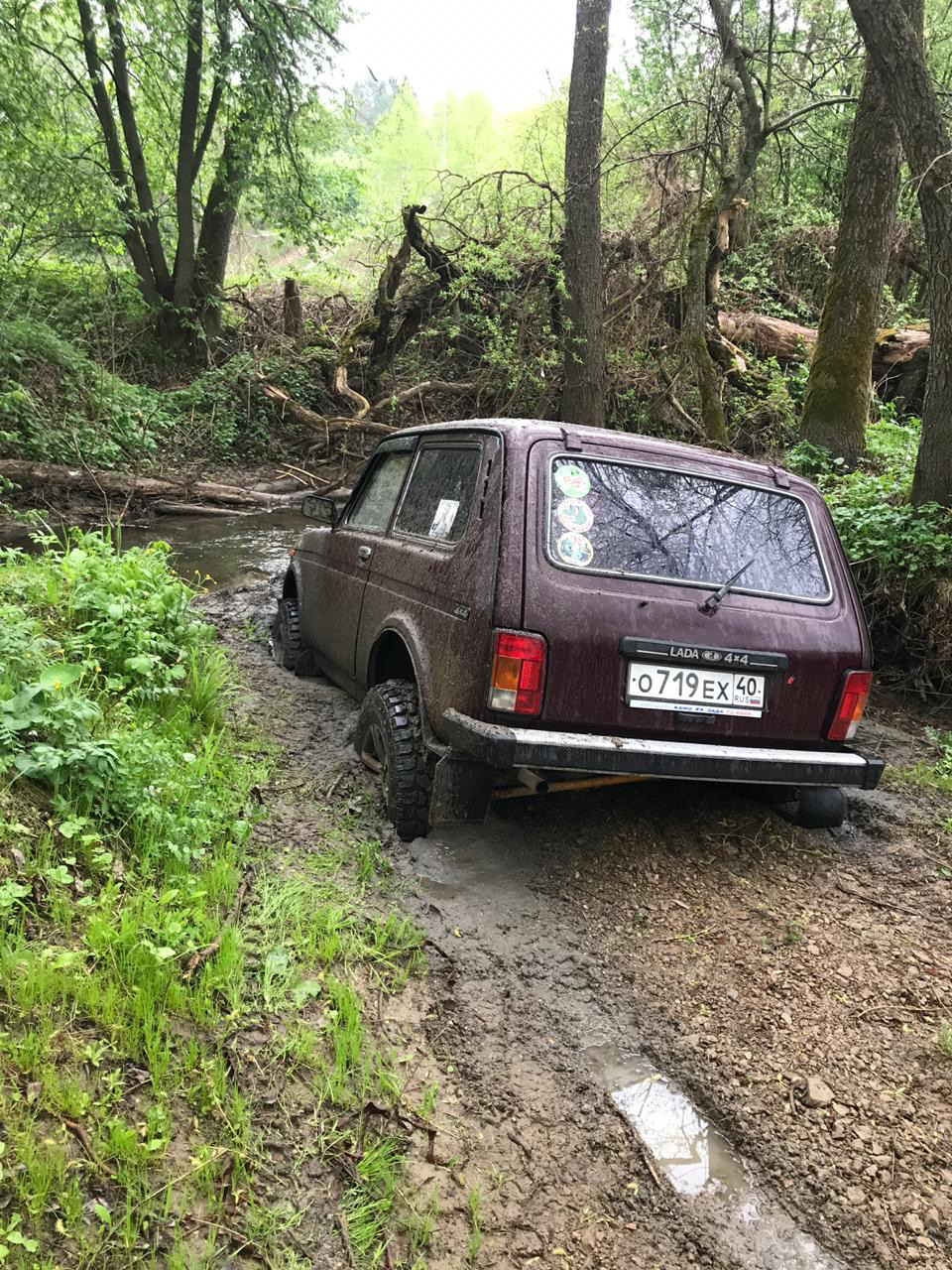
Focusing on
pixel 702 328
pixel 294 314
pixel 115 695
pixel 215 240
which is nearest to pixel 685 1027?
pixel 115 695

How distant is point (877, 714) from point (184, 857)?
4274 millimetres

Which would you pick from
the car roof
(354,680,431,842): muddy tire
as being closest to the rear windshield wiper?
the car roof

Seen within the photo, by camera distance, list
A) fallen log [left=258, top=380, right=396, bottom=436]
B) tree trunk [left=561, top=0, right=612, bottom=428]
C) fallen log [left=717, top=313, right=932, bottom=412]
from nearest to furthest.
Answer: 1. tree trunk [left=561, top=0, right=612, bottom=428]
2. fallen log [left=717, top=313, right=932, bottom=412]
3. fallen log [left=258, top=380, right=396, bottom=436]

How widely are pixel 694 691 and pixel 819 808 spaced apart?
1.09m

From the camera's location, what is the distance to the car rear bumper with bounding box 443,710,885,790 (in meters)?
2.70

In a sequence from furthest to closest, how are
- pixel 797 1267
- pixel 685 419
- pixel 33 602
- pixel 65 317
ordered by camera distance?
pixel 65 317 < pixel 685 419 < pixel 33 602 < pixel 797 1267

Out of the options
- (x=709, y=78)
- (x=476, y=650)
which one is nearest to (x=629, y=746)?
(x=476, y=650)

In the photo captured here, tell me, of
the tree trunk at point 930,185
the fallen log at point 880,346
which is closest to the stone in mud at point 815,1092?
the tree trunk at point 930,185

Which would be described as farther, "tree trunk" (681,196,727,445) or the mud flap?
"tree trunk" (681,196,727,445)

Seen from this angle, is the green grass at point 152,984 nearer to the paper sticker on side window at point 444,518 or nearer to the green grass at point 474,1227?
the green grass at point 474,1227

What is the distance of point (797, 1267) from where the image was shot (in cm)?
176

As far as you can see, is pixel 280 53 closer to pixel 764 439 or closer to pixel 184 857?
pixel 764 439

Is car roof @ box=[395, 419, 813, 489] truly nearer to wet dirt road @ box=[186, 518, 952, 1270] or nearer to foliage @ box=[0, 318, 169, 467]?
wet dirt road @ box=[186, 518, 952, 1270]

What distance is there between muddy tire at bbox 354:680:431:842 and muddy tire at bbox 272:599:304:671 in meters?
2.16
